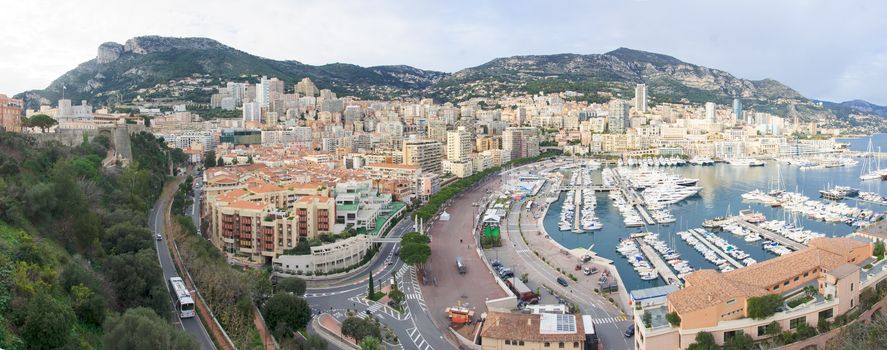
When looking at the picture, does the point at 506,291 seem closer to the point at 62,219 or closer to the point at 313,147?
the point at 62,219

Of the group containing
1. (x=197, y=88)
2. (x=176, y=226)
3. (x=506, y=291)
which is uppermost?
(x=197, y=88)

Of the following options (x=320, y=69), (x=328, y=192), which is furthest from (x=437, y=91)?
(x=328, y=192)

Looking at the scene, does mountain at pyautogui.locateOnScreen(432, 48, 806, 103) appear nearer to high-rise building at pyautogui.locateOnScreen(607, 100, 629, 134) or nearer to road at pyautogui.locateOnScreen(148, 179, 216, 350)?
high-rise building at pyautogui.locateOnScreen(607, 100, 629, 134)

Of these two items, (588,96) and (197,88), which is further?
(588,96)

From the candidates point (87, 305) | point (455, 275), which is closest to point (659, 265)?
point (455, 275)

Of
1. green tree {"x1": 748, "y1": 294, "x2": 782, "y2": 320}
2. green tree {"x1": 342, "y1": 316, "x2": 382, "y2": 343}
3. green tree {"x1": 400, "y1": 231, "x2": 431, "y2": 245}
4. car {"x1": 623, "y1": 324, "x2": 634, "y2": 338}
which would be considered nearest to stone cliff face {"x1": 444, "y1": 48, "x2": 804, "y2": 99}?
green tree {"x1": 400, "y1": 231, "x2": 431, "y2": 245}

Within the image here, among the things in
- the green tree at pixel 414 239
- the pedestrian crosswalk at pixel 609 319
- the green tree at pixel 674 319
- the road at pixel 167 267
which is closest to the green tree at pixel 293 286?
the road at pixel 167 267
